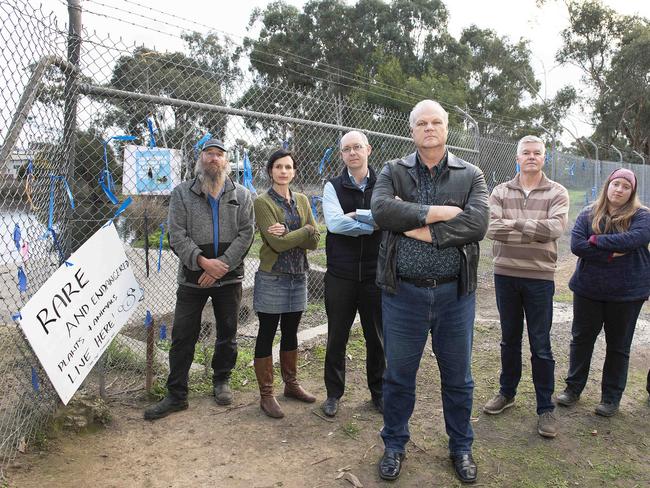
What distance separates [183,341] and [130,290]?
0.50m

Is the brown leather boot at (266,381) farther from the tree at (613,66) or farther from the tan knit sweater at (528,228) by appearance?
the tree at (613,66)

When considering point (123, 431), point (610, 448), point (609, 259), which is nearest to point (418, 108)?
point (609, 259)

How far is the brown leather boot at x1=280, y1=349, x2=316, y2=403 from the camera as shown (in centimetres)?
364

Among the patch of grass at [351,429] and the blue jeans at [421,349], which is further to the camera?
the patch of grass at [351,429]

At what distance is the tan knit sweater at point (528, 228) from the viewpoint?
3.28 m

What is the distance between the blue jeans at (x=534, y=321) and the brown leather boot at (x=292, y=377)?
1.50 m

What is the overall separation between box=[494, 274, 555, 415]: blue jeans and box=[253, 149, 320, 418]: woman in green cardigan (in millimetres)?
1386

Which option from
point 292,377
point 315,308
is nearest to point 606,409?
point 292,377

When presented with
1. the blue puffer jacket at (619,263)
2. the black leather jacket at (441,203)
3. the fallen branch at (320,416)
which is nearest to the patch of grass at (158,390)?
the fallen branch at (320,416)

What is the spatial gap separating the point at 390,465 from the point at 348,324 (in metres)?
0.99

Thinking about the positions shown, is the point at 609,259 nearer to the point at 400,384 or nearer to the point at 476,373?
the point at 476,373

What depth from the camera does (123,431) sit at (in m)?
3.18

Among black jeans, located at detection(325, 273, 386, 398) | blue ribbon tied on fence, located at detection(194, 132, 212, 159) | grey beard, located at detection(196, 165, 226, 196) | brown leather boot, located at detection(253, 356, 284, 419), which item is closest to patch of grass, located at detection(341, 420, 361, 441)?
black jeans, located at detection(325, 273, 386, 398)

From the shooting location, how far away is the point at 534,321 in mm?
3293
